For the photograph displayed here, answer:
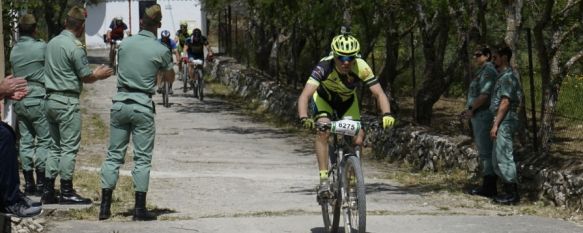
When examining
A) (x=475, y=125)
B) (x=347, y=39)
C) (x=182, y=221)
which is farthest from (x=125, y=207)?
(x=475, y=125)

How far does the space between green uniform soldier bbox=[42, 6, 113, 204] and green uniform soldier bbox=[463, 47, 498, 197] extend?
397 centimetres

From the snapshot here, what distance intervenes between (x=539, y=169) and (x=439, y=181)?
1.98 meters

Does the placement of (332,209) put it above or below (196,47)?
below

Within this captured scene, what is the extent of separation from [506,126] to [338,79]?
2.79 meters

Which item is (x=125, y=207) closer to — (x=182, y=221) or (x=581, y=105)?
(x=182, y=221)

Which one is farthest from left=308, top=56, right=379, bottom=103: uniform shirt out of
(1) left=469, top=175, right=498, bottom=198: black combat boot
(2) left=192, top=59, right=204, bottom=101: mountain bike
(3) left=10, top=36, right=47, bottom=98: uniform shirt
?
(2) left=192, top=59, right=204, bottom=101: mountain bike

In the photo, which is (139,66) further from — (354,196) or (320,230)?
(354,196)

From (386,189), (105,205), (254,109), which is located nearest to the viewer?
(105,205)

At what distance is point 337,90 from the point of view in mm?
9484

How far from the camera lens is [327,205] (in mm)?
9477

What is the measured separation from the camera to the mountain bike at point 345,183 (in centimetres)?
862

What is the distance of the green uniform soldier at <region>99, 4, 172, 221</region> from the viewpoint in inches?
397

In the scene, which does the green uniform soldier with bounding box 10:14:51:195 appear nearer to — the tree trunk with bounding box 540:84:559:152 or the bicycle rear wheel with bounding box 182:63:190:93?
the tree trunk with bounding box 540:84:559:152

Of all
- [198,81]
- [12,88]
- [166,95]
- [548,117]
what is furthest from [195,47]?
[12,88]
